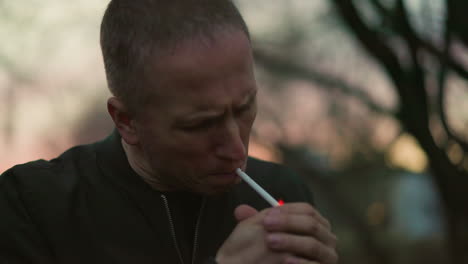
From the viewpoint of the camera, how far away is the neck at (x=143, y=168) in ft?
5.73

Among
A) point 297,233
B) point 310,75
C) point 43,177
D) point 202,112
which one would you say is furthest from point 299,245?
point 310,75

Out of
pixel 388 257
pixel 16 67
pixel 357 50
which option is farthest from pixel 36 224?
pixel 388 257

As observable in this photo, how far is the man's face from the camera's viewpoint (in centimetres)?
143

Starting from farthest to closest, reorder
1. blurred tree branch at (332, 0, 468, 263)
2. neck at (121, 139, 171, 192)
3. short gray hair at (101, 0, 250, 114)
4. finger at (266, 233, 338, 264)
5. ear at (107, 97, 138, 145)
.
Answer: blurred tree branch at (332, 0, 468, 263) < neck at (121, 139, 171, 192) < ear at (107, 97, 138, 145) < short gray hair at (101, 0, 250, 114) < finger at (266, 233, 338, 264)

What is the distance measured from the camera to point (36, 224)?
1.66 meters

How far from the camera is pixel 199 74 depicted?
1425mm

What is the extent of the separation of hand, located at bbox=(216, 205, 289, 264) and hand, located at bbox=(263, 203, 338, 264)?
0.06 feet

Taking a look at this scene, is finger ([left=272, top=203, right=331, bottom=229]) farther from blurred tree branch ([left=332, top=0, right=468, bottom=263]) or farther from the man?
blurred tree branch ([left=332, top=0, right=468, bottom=263])

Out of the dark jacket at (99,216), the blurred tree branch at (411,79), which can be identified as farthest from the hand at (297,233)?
the blurred tree branch at (411,79)

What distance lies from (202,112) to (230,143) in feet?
0.40

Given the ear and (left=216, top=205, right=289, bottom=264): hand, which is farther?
the ear

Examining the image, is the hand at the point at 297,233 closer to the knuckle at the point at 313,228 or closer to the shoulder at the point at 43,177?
the knuckle at the point at 313,228

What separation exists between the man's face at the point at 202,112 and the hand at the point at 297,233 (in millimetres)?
238

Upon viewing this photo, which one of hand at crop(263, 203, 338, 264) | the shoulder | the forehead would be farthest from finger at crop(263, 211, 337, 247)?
the shoulder
